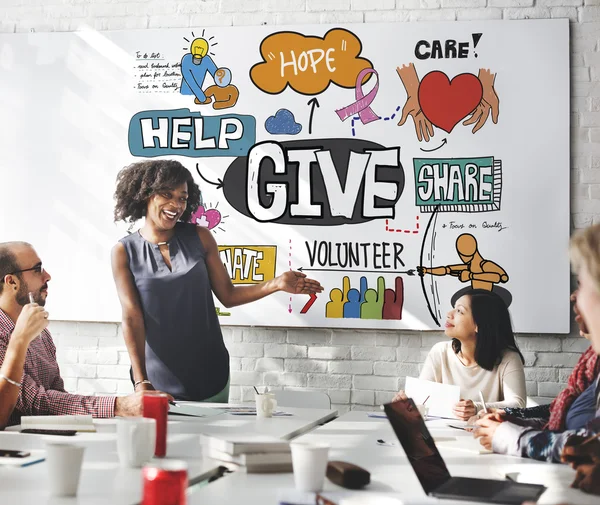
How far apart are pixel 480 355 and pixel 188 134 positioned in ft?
6.40

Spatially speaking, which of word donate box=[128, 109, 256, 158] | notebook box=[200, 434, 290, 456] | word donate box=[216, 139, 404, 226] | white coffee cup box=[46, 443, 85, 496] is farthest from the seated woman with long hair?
white coffee cup box=[46, 443, 85, 496]

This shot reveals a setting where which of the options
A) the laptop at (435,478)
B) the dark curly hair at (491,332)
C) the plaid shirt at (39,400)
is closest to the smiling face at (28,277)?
the plaid shirt at (39,400)

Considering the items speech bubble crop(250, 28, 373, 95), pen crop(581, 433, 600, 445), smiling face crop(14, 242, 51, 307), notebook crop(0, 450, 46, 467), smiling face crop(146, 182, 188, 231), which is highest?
speech bubble crop(250, 28, 373, 95)

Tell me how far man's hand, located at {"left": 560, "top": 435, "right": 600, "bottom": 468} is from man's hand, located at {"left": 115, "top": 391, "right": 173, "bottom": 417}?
144 cm

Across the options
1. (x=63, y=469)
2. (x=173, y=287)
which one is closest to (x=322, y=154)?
(x=173, y=287)

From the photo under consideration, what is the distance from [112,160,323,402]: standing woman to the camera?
401 centimetres

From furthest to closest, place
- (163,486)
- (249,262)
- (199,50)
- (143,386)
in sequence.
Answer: (199,50)
(249,262)
(143,386)
(163,486)

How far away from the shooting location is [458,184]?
155 inches

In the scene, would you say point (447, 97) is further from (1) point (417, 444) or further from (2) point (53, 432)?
(2) point (53, 432)

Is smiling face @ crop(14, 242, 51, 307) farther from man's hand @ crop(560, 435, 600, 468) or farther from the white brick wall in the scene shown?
man's hand @ crop(560, 435, 600, 468)

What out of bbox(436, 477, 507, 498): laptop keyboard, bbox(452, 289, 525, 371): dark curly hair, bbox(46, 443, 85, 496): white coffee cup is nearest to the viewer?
bbox(46, 443, 85, 496): white coffee cup

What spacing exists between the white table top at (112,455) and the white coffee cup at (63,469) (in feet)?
0.08

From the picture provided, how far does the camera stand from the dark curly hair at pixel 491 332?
11.4ft

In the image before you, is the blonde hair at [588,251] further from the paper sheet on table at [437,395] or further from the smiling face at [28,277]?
the smiling face at [28,277]
